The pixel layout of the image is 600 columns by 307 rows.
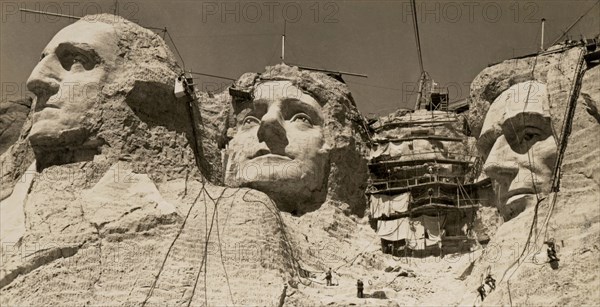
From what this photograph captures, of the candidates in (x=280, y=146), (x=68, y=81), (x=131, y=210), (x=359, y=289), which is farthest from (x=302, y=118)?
(x=131, y=210)

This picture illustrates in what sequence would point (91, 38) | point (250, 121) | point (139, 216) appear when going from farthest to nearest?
point (250, 121)
point (91, 38)
point (139, 216)

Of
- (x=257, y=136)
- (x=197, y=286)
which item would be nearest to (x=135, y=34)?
(x=257, y=136)

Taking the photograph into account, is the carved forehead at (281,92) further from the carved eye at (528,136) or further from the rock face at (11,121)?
the carved eye at (528,136)

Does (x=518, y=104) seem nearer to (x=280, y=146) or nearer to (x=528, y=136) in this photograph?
(x=528, y=136)

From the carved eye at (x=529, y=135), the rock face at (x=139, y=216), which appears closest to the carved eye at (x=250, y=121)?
the rock face at (x=139, y=216)

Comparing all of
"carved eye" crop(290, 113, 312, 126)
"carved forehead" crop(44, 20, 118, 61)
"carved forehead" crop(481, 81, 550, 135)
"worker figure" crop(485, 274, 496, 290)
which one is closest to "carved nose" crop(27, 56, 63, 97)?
"carved forehead" crop(44, 20, 118, 61)

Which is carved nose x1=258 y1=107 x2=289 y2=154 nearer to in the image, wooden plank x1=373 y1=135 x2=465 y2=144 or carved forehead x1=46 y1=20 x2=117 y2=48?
wooden plank x1=373 y1=135 x2=465 y2=144
